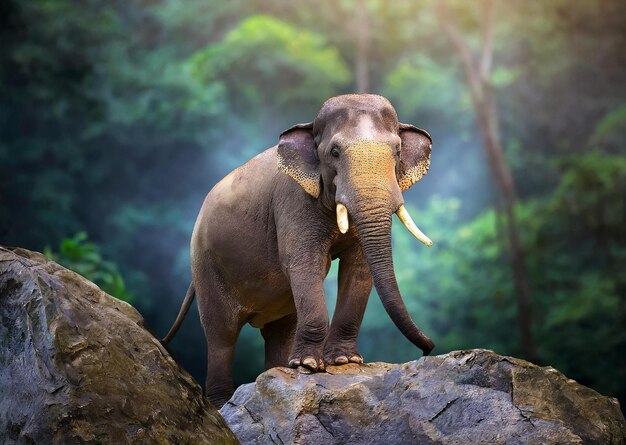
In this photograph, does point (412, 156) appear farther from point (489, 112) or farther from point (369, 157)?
point (489, 112)

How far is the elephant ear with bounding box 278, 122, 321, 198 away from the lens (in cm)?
576

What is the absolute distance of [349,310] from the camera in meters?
5.86

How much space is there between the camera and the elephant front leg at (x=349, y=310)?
227 inches

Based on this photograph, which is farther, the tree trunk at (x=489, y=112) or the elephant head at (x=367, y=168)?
the tree trunk at (x=489, y=112)

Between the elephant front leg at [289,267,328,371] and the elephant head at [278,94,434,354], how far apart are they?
0.41m

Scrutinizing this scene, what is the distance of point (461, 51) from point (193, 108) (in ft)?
17.3

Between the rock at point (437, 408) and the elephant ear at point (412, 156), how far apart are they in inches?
52.2

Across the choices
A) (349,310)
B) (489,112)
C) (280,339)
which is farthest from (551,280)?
(349,310)

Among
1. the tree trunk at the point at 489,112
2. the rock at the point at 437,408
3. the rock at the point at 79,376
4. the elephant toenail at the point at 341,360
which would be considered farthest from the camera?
the tree trunk at the point at 489,112

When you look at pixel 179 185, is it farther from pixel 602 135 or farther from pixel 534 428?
pixel 534 428

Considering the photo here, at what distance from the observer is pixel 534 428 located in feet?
14.4

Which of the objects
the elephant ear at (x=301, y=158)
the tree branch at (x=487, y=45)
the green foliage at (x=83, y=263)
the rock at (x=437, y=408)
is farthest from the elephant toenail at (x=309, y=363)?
the tree branch at (x=487, y=45)

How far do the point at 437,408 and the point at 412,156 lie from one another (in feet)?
6.12

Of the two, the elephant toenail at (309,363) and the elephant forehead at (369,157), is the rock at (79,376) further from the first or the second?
the elephant forehead at (369,157)
